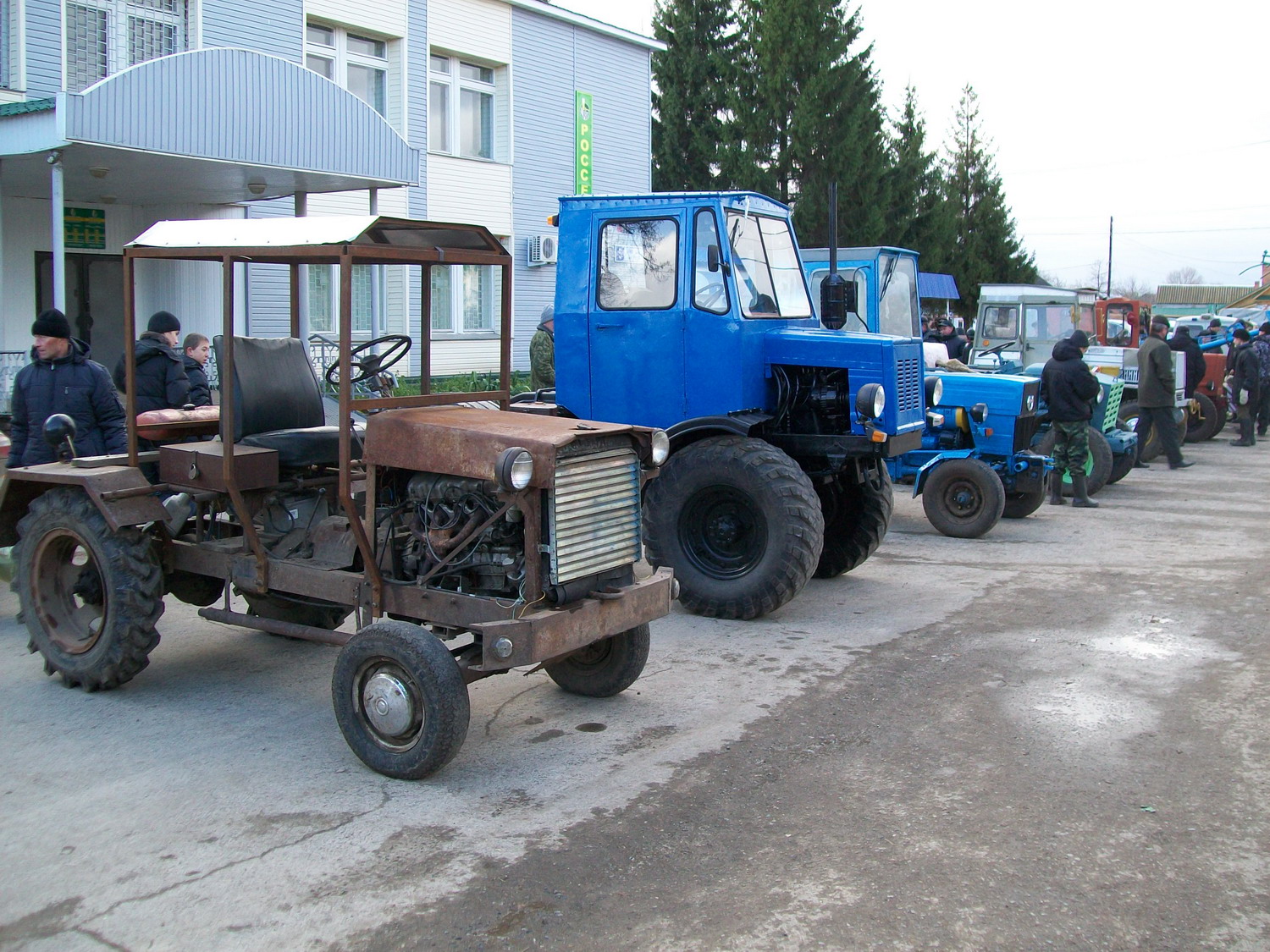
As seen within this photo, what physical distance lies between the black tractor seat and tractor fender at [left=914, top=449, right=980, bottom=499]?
246 inches

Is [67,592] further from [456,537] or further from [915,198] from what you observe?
[915,198]

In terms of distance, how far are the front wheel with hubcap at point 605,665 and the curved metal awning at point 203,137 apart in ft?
25.1

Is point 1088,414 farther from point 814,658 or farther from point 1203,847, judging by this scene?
point 1203,847

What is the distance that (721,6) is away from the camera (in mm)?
30453

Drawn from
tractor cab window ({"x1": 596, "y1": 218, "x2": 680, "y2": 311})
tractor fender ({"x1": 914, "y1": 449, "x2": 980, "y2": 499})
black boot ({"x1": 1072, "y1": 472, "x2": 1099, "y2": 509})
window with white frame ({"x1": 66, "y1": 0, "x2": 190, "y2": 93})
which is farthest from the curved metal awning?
black boot ({"x1": 1072, "y1": 472, "x2": 1099, "y2": 509})

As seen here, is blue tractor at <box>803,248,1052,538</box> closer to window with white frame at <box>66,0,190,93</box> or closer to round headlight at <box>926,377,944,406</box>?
round headlight at <box>926,377,944,406</box>

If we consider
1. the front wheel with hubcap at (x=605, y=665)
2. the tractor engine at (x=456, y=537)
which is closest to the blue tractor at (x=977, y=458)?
the front wheel with hubcap at (x=605, y=665)

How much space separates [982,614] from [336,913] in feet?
16.8

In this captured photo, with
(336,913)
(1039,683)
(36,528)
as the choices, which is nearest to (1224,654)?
(1039,683)

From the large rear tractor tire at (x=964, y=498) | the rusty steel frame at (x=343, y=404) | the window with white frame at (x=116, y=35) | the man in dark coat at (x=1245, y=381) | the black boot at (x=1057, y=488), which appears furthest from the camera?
the man in dark coat at (x=1245, y=381)

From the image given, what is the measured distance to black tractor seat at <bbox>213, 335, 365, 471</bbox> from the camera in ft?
18.3

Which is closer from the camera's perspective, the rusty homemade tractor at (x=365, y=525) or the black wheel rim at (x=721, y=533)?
the rusty homemade tractor at (x=365, y=525)

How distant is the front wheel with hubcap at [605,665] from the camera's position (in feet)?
18.3

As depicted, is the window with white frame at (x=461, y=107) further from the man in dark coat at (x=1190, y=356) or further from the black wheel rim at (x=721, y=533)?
the black wheel rim at (x=721, y=533)
